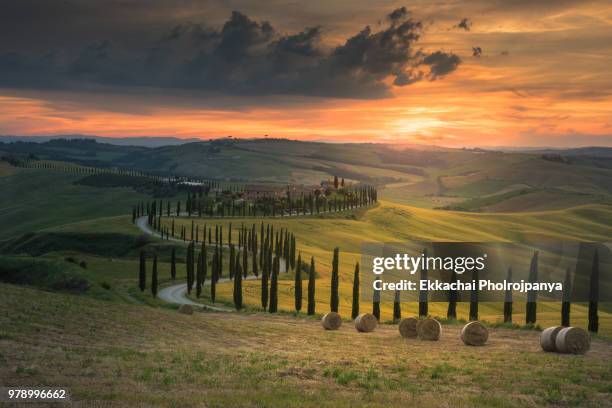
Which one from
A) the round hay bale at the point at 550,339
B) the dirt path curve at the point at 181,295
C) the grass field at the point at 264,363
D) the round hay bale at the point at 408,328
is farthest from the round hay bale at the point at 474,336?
the dirt path curve at the point at 181,295

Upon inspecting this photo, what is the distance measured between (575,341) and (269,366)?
63.8 feet

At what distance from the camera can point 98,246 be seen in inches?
6890

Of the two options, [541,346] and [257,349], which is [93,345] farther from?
[541,346]

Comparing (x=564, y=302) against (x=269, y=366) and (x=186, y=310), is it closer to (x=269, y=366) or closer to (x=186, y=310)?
(x=186, y=310)

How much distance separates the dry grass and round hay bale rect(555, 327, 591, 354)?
1130 millimetres

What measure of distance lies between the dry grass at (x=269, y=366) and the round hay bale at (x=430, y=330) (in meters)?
0.82

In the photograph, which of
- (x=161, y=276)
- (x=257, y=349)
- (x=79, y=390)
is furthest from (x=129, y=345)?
(x=161, y=276)

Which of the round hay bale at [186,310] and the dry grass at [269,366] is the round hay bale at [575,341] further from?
the round hay bale at [186,310]

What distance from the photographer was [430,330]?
4950cm

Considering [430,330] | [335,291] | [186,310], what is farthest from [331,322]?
[335,291]

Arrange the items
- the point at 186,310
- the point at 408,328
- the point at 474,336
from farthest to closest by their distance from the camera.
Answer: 1. the point at 186,310
2. the point at 408,328
3. the point at 474,336

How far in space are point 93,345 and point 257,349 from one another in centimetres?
1043

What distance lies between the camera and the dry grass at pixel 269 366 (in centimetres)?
2695

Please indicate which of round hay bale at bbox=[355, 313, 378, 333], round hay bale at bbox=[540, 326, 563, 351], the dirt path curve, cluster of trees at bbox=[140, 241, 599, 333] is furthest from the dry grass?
the dirt path curve
